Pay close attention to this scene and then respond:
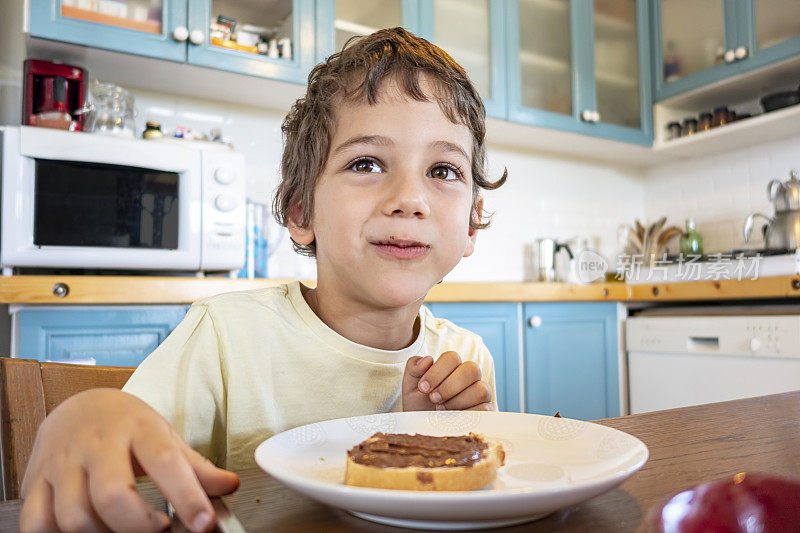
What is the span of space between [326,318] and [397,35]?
479 millimetres

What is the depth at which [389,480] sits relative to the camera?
34 cm

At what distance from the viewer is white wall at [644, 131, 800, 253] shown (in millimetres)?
2812

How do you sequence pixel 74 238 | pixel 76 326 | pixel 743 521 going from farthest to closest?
pixel 74 238 → pixel 76 326 → pixel 743 521

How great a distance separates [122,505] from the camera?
12.0 inches

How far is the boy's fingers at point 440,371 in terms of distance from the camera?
0.65 meters

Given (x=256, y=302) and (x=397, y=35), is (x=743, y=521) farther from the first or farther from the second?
(x=397, y=35)

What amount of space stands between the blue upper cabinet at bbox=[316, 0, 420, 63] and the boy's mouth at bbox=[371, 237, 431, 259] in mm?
1510

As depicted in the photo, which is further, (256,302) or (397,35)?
(397,35)

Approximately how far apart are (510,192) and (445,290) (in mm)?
1170

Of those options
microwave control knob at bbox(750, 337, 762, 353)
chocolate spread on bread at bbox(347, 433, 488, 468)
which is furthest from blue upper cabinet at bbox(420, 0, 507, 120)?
chocolate spread on bread at bbox(347, 433, 488, 468)

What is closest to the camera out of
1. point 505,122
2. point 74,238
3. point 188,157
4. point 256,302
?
point 256,302

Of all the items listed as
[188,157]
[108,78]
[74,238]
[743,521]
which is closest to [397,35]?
[743,521]

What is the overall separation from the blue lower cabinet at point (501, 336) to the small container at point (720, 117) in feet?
4.80

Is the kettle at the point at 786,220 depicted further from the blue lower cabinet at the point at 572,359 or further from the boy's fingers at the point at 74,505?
the boy's fingers at the point at 74,505
